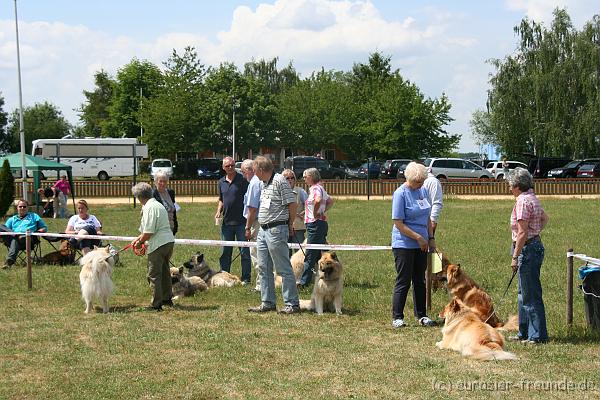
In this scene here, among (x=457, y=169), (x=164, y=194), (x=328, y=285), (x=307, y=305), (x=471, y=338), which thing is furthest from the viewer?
(x=457, y=169)

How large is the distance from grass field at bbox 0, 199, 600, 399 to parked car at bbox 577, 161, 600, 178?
31.4 metres

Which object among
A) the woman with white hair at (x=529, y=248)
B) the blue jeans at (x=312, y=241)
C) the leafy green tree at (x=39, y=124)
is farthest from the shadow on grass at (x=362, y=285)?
the leafy green tree at (x=39, y=124)

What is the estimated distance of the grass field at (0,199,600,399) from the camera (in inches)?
228

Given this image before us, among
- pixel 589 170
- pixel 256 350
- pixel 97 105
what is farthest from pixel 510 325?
pixel 97 105

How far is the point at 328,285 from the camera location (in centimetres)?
877

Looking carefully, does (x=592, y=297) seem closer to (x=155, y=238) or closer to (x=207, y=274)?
(x=155, y=238)

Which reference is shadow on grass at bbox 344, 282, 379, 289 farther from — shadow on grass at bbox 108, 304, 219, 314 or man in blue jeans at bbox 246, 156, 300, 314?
shadow on grass at bbox 108, 304, 219, 314

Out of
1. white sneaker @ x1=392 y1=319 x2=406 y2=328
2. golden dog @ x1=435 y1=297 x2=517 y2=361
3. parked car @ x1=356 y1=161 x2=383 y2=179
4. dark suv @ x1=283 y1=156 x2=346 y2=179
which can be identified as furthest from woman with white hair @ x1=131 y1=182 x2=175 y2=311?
parked car @ x1=356 y1=161 x2=383 y2=179

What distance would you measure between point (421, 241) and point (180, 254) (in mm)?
7424

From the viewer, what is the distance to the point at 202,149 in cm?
5472

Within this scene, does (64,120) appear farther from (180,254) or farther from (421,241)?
(421,241)

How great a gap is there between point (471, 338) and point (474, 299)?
1.31 metres

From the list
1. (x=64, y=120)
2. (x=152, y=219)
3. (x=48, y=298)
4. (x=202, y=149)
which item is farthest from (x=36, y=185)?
(x=64, y=120)

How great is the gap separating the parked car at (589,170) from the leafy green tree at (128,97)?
38.8 meters
